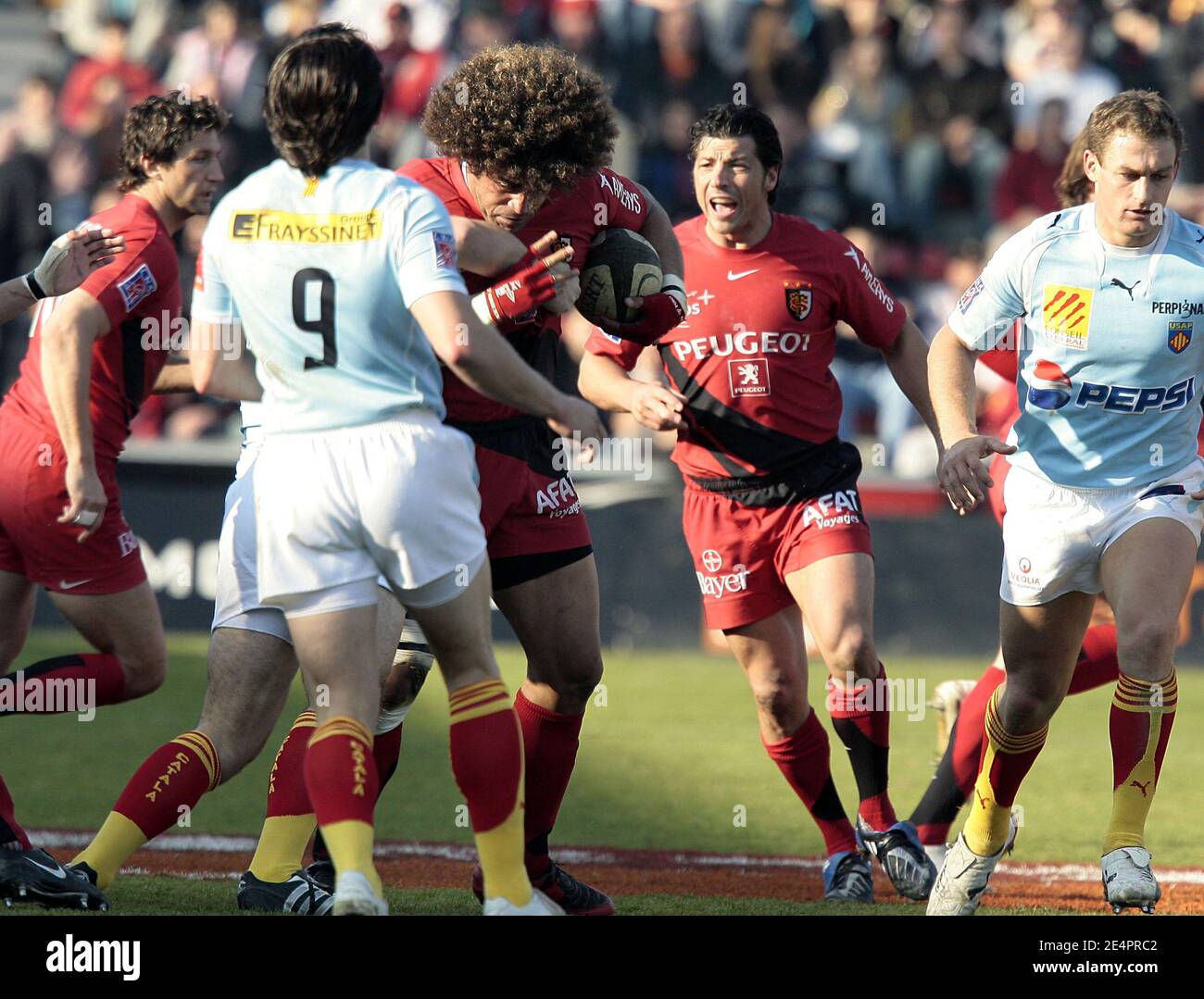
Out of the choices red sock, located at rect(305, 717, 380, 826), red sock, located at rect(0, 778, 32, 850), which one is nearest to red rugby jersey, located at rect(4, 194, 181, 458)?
red sock, located at rect(0, 778, 32, 850)

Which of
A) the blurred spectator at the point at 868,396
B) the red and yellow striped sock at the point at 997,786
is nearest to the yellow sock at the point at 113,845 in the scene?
the red and yellow striped sock at the point at 997,786

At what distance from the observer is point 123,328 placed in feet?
18.0

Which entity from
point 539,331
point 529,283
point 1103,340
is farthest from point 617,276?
point 1103,340

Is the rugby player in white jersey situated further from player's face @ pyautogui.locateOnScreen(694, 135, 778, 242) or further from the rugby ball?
player's face @ pyautogui.locateOnScreen(694, 135, 778, 242)

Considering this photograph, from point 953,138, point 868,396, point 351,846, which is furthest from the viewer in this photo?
point 953,138

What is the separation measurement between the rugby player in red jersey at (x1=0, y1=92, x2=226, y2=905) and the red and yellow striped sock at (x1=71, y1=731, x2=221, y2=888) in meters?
0.86

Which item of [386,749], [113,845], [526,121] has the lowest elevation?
[113,845]

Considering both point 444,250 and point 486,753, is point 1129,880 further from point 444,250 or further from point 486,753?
point 444,250

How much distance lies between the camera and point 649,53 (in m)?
14.9

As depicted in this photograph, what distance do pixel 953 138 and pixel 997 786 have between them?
10635 millimetres

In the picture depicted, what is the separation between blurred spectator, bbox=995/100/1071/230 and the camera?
1399 cm
